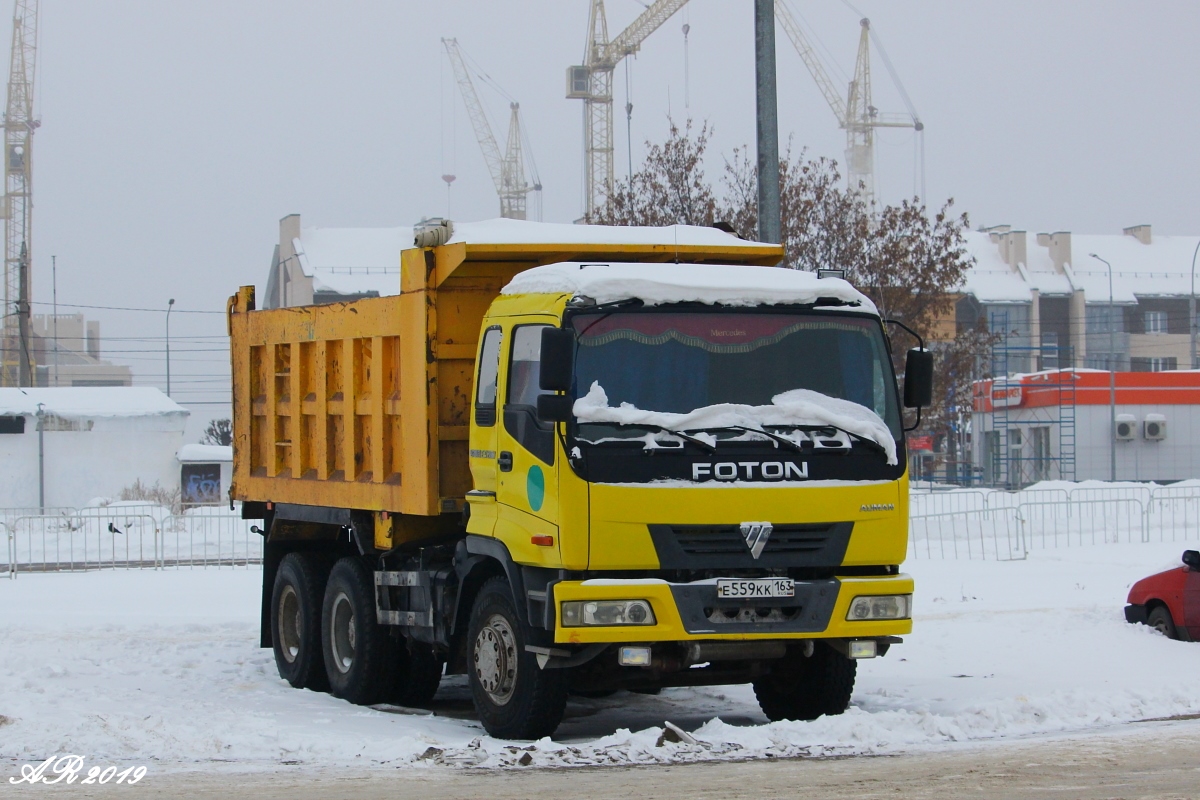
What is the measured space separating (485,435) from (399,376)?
134 cm

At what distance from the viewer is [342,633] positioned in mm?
12617

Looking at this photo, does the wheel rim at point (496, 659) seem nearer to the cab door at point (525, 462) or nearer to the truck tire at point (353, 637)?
the cab door at point (525, 462)

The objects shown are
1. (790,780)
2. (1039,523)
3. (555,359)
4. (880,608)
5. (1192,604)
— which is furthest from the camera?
(1039,523)

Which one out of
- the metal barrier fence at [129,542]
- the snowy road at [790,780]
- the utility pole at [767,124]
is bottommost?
the metal barrier fence at [129,542]

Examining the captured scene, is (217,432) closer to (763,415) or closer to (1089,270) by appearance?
(1089,270)

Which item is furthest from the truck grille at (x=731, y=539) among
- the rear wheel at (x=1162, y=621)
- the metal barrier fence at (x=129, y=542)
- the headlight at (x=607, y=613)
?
the metal barrier fence at (x=129, y=542)

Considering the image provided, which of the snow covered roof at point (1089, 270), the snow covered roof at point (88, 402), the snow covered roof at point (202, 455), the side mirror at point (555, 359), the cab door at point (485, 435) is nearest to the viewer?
the side mirror at point (555, 359)

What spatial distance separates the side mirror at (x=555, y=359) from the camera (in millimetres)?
8961

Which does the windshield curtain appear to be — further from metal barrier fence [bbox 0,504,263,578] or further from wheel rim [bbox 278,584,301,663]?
metal barrier fence [bbox 0,504,263,578]

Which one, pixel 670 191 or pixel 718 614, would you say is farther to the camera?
pixel 670 191

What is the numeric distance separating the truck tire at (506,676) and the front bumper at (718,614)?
0.56 m

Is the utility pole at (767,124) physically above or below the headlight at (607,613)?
above

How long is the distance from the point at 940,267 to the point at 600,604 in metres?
28.8

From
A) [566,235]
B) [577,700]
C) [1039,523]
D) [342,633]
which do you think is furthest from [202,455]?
[566,235]
